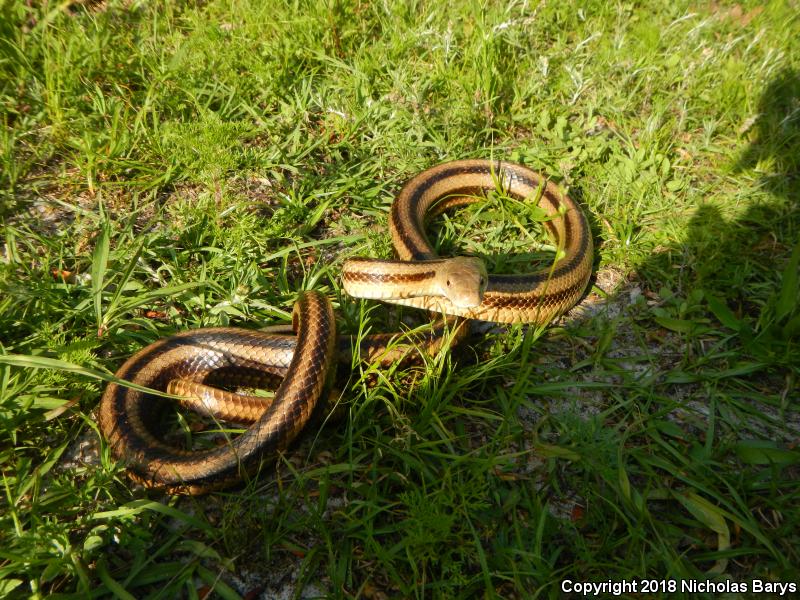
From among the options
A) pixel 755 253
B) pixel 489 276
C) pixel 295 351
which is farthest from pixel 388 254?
pixel 755 253

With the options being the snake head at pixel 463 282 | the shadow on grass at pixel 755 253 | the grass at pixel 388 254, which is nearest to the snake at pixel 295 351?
the snake head at pixel 463 282

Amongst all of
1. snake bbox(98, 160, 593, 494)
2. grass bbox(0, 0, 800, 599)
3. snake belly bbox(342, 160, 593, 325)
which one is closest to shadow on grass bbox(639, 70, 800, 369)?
grass bbox(0, 0, 800, 599)

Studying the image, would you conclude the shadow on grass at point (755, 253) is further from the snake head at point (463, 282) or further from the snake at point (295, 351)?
the snake head at point (463, 282)

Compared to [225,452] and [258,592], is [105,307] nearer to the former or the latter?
[225,452]

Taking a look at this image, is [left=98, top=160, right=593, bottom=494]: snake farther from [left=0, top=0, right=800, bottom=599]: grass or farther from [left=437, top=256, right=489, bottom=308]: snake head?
[left=0, top=0, right=800, bottom=599]: grass

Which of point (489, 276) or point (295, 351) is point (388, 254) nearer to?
point (489, 276)

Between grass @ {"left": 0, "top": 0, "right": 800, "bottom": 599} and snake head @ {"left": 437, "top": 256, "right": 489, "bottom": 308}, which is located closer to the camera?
grass @ {"left": 0, "top": 0, "right": 800, "bottom": 599}

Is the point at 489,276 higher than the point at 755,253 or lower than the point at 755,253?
higher
